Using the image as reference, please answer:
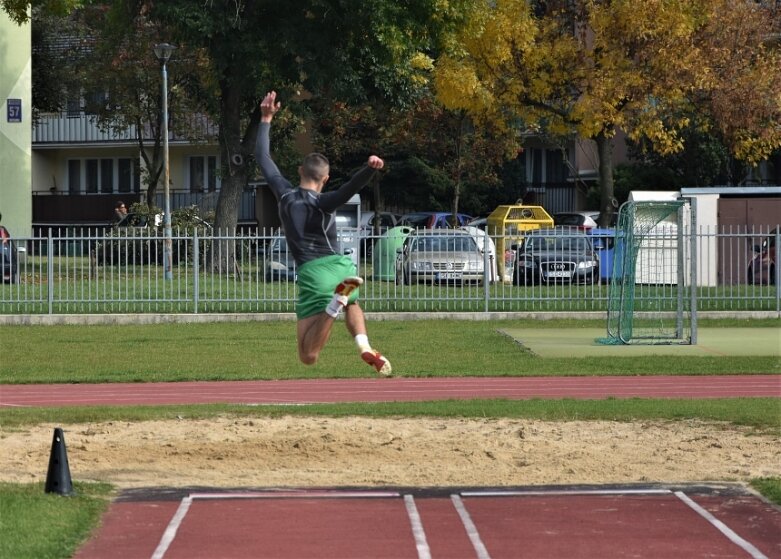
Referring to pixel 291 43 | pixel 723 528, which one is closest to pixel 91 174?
pixel 291 43

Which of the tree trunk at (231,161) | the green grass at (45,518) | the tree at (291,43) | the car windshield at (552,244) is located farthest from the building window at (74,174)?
the green grass at (45,518)

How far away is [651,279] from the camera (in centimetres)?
2794

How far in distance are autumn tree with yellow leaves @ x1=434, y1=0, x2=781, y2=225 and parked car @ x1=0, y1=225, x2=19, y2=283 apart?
1331 centimetres

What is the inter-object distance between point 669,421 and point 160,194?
48.2 meters

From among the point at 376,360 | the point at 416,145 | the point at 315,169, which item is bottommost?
the point at 376,360

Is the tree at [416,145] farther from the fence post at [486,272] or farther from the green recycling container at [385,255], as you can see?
the green recycling container at [385,255]

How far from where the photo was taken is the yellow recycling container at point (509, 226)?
2953 cm

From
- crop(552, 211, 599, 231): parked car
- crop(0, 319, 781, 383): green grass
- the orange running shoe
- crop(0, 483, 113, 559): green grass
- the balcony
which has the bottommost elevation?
crop(0, 483, 113, 559): green grass

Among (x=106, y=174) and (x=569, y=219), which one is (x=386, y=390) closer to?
(x=569, y=219)

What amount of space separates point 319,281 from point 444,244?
16579mm

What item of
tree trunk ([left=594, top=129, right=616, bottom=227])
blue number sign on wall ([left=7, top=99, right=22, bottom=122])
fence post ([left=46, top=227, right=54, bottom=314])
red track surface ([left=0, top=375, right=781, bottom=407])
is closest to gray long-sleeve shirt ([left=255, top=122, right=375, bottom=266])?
red track surface ([left=0, top=375, right=781, bottom=407])

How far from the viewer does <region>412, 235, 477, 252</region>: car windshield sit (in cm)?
2877

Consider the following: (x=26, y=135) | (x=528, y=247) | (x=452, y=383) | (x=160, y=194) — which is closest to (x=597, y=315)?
(x=528, y=247)

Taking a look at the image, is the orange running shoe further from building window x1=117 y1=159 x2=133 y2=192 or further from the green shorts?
building window x1=117 y1=159 x2=133 y2=192
